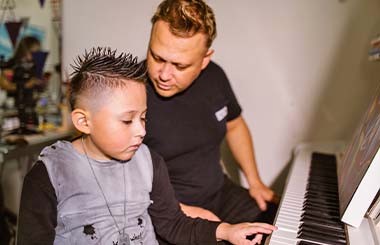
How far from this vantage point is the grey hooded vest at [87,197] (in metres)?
0.81

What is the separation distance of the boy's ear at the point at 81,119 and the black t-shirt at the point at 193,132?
14.6 inches

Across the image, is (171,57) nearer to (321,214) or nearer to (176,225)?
(176,225)

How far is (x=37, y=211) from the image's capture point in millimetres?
776

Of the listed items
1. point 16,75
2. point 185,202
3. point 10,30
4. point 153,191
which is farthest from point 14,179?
point 153,191

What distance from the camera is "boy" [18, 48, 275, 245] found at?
769mm

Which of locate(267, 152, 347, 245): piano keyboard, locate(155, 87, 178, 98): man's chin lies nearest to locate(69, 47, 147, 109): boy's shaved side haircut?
locate(155, 87, 178, 98): man's chin

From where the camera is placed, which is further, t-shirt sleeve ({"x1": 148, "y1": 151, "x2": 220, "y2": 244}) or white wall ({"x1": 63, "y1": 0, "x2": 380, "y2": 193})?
white wall ({"x1": 63, "y1": 0, "x2": 380, "y2": 193})

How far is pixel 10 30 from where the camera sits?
145 cm

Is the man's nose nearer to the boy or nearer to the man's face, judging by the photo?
the man's face

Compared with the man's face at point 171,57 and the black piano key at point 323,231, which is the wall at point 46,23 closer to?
the man's face at point 171,57

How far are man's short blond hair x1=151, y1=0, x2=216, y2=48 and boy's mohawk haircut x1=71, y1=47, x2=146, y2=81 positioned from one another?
22 cm

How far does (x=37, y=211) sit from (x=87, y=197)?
0.10m

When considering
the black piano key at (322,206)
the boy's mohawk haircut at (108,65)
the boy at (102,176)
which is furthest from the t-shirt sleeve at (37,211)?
the black piano key at (322,206)

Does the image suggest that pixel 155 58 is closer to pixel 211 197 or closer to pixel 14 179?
pixel 211 197
